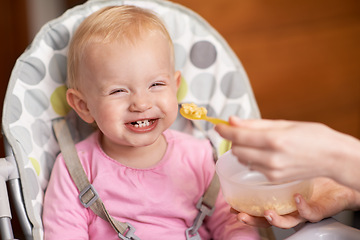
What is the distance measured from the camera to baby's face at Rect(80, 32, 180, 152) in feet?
3.04

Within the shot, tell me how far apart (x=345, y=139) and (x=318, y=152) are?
0.05 metres

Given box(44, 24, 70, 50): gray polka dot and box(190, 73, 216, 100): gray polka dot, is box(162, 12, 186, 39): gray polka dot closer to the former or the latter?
box(190, 73, 216, 100): gray polka dot

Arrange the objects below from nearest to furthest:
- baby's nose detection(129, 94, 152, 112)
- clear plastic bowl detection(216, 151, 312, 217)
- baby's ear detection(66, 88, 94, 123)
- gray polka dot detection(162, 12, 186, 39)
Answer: clear plastic bowl detection(216, 151, 312, 217) < baby's nose detection(129, 94, 152, 112) < baby's ear detection(66, 88, 94, 123) < gray polka dot detection(162, 12, 186, 39)

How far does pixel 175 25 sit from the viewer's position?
113cm

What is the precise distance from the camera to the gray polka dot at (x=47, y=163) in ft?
3.35

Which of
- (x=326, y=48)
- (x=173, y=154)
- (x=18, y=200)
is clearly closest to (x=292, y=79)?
(x=326, y=48)

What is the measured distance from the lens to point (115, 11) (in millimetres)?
987

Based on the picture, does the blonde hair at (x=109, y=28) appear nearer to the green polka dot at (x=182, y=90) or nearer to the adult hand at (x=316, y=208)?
the green polka dot at (x=182, y=90)

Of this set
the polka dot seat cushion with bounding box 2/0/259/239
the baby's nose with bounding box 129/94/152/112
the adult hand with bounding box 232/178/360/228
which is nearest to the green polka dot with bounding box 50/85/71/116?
the polka dot seat cushion with bounding box 2/0/259/239

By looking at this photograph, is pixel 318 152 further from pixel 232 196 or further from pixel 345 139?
pixel 232 196

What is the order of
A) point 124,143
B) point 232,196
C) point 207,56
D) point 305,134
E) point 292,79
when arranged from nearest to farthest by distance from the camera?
point 305,134 < point 232,196 < point 124,143 < point 207,56 < point 292,79

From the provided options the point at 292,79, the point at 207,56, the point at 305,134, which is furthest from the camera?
the point at 292,79

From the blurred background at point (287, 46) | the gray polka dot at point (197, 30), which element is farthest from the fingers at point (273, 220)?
the blurred background at point (287, 46)

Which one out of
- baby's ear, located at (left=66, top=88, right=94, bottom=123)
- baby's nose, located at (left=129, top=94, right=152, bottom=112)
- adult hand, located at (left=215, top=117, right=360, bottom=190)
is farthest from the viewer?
baby's ear, located at (left=66, top=88, right=94, bottom=123)
